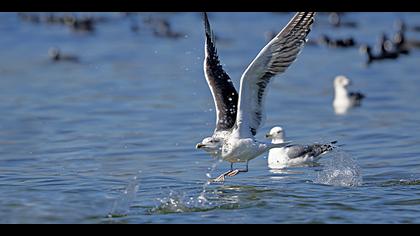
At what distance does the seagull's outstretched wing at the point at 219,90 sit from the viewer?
10891 mm

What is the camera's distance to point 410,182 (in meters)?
11.0

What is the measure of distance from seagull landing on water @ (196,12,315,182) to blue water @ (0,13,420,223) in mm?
455

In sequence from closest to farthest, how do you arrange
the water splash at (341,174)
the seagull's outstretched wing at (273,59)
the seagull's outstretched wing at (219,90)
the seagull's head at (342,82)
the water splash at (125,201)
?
the water splash at (125,201), the seagull's outstretched wing at (273,59), the seagull's outstretched wing at (219,90), the water splash at (341,174), the seagull's head at (342,82)

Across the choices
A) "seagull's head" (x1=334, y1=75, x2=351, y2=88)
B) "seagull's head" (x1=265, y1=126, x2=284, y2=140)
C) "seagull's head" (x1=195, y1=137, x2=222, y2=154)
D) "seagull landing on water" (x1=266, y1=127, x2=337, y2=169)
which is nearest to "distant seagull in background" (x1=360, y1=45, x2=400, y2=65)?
"seagull's head" (x1=334, y1=75, x2=351, y2=88)

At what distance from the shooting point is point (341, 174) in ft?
36.8

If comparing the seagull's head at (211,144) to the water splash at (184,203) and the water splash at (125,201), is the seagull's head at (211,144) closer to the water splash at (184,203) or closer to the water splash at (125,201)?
the water splash at (184,203)

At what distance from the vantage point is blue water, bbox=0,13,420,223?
9.79m

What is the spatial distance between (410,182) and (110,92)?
970cm

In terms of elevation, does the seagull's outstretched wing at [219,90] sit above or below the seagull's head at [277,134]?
above

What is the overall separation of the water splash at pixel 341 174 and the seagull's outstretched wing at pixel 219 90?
1236 millimetres

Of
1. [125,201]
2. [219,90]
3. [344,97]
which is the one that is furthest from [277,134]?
[344,97]

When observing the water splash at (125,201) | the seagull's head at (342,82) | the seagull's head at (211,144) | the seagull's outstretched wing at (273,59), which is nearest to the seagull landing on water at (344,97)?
the seagull's head at (342,82)

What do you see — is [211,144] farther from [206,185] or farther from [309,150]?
[309,150]
